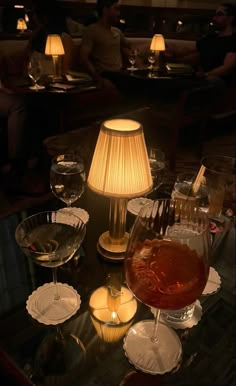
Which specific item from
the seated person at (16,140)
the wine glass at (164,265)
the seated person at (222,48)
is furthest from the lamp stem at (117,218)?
the seated person at (222,48)

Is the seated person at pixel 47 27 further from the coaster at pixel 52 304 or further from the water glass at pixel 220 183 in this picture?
the coaster at pixel 52 304

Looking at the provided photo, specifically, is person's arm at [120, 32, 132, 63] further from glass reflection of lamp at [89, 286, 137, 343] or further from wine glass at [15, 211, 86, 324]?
glass reflection of lamp at [89, 286, 137, 343]

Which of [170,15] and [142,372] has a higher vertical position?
[170,15]

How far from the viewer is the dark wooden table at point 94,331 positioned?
699 mm

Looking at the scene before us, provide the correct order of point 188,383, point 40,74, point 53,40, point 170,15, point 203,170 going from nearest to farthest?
point 188,383
point 203,170
point 40,74
point 53,40
point 170,15

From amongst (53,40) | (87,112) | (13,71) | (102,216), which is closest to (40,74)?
(53,40)

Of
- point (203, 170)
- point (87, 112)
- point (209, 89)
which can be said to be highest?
point (203, 170)

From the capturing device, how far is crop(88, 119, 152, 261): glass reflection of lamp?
853 millimetres

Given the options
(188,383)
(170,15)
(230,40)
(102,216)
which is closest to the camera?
(188,383)

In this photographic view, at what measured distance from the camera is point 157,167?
1189 millimetres

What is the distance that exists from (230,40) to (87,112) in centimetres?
174

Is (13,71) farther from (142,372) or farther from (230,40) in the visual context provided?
(142,372)

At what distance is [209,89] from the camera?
309 cm

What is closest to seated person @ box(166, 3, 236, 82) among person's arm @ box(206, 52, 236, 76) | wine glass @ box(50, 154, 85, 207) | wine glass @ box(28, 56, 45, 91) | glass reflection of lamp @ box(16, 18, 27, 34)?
person's arm @ box(206, 52, 236, 76)
